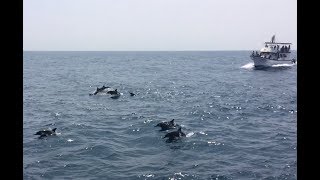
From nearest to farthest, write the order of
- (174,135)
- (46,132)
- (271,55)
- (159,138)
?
(174,135)
(159,138)
(46,132)
(271,55)

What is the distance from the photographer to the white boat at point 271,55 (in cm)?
8069

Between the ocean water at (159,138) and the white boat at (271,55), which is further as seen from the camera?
the white boat at (271,55)

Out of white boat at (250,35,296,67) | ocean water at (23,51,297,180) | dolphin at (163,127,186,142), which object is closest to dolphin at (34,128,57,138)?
ocean water at (23,51,297,180)

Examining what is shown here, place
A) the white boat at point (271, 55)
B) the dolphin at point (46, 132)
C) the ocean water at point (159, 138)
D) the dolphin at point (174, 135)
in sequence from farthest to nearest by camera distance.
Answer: the white boat at point (271, 55)
the dolphin at point (46, 132)
the dolphin at point (174, 135)
the ocean water at point (159, 138)

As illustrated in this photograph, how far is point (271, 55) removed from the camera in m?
83.8

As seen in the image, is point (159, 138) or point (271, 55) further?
point (271, 55)

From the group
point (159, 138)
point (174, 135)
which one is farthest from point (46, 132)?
point (174, 135)

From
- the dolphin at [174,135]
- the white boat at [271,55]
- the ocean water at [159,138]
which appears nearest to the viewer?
the ocean water at [159,138]

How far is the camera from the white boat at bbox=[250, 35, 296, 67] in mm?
80688

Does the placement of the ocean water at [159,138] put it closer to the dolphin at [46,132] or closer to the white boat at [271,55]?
the dolphin at [46,132]

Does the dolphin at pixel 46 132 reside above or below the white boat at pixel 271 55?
below

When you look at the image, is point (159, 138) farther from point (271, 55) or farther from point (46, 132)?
point (271, 55)

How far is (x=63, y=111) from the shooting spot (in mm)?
35062

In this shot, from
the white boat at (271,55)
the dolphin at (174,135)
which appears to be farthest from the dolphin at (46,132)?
the white boat at (271,55)
